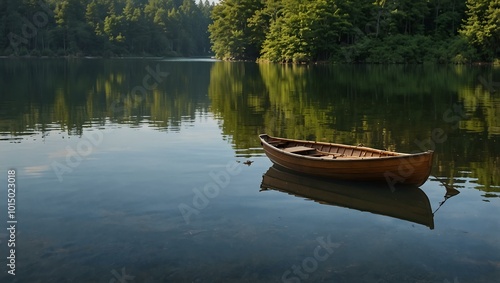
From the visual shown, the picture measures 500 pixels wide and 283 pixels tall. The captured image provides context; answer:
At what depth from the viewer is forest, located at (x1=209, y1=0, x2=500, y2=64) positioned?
3123 inches

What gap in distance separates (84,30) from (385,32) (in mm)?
73218

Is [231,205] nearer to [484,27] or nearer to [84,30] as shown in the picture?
[484,27]

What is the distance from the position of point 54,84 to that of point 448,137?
38568mm

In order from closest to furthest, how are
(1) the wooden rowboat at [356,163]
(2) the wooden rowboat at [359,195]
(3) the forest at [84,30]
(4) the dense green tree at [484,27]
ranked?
(2) the wooden rowboat at [359,195], (1) the wooden rowboat at [356,163], (4) the dense green tree at [484,27], (3) the forest at [84,30]

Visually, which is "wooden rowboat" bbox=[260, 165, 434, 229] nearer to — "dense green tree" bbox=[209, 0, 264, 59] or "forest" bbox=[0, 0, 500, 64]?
"forest" bbox=[0, 0, 500, 64]

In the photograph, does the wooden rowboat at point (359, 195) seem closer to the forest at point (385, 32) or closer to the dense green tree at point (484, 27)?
the dense green tree at point (484, 27)

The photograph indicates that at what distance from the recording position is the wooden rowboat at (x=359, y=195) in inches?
487

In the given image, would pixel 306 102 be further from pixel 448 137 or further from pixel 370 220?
pixel 370 220

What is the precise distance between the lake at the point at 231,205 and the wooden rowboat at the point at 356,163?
37 cm

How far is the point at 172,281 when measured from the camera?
8.59 meters

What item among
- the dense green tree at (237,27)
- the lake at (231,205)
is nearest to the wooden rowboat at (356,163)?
the lake at (231,205)

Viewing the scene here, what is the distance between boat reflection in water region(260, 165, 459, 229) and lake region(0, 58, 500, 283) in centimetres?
5

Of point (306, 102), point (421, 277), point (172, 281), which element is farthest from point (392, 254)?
point (306, 102)

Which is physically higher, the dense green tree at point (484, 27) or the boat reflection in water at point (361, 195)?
the dense green tree at point (484, 27)
